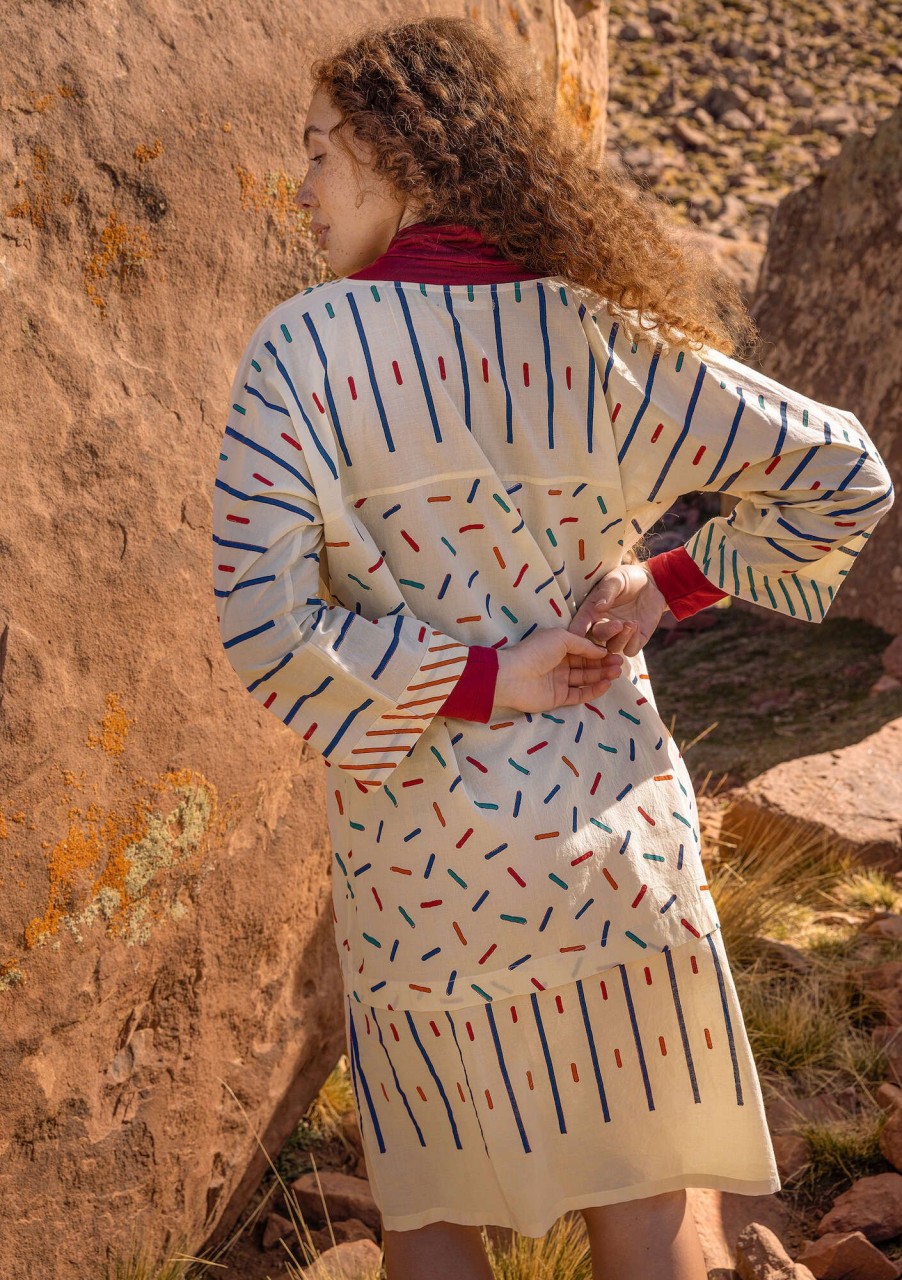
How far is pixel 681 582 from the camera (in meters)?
1.73

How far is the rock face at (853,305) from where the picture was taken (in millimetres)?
5285

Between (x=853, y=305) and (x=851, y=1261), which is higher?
(x=853, y=305)

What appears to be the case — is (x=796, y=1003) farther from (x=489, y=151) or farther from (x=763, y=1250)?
(x=489, y=151)

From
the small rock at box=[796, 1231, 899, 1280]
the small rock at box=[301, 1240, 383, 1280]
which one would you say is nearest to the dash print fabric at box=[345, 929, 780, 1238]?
the small rock at box=[301, 1240, 383, 1280]

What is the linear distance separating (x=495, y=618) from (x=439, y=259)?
40 centimetres

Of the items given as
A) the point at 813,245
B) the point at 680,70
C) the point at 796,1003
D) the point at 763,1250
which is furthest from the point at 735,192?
the point at 763,1250

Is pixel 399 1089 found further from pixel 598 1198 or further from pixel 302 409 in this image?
pixel 302 409

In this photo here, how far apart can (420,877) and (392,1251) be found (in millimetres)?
514

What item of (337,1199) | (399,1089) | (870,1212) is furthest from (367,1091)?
(870,1212)

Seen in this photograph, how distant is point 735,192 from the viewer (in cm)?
1402

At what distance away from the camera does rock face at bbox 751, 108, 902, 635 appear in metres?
5.29

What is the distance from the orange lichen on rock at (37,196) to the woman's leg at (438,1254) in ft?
4.68

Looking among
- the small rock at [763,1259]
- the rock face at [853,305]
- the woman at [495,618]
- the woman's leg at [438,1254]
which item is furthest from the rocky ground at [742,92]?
the woman's leg at [438,1254]

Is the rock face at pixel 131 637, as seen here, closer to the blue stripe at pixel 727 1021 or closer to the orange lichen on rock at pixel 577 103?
the orange lichen on rock at pixel 577 103
